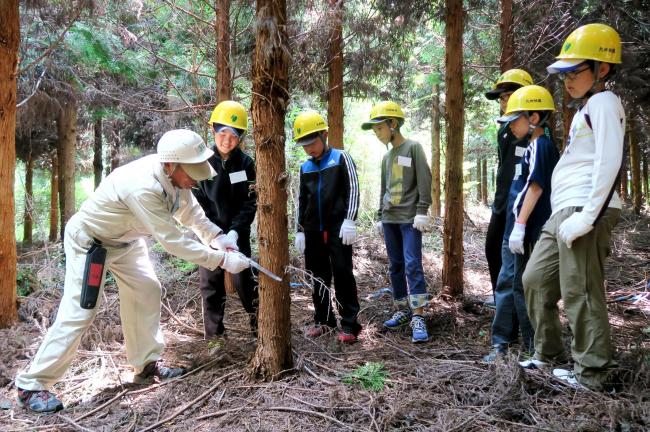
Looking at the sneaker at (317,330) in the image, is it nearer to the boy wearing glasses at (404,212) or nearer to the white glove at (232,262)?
the boy wearing glasses at (404,212)

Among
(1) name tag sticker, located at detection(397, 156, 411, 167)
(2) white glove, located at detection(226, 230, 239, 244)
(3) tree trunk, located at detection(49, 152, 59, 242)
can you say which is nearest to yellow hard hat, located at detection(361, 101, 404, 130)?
(1) name tag sticker, located at detection(397, 156, 411, 167)

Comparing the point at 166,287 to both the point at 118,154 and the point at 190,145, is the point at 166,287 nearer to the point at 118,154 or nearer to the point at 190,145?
the point at 190,145

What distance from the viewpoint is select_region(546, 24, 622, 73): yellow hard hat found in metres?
3.00

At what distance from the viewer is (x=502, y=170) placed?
14.3ft

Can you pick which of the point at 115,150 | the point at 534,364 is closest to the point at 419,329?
the point at 534,364

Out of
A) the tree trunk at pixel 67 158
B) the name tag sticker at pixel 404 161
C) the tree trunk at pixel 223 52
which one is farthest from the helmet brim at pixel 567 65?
the tree trunk at pixel 67 158

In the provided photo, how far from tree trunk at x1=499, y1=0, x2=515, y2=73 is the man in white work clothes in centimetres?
476

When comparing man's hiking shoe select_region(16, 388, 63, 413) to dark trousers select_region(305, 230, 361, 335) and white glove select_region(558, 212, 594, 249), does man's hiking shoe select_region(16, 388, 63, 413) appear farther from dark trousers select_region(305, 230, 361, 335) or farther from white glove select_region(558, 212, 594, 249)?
white glove select_region(558, 212, 594, 249)

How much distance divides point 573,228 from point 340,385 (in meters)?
1.96

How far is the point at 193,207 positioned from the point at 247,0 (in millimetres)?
2229

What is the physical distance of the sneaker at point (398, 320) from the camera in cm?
488

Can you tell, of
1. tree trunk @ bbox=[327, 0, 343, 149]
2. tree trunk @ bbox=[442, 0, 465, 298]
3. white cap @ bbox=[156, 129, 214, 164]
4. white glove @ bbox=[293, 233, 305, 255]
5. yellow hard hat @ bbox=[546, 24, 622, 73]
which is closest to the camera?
yellow hard hat @ bbox=[546, 24, 622, 73]

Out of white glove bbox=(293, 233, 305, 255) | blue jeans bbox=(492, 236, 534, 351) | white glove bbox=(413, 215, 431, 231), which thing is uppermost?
white glove bbox=(413, 215, 431, 231)

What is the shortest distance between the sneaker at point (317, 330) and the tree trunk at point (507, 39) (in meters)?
4.49
